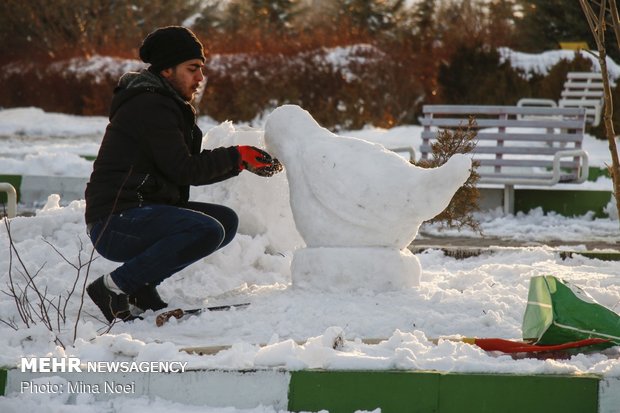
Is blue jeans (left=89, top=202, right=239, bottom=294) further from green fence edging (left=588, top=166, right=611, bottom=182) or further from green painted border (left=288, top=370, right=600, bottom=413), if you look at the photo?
green fence edging (left=588, top=166, right=611, bottom=182)

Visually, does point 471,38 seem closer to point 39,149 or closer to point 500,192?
point 39,149

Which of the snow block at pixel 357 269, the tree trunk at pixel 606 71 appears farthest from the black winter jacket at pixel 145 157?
the tree trunk at pixel 606 71

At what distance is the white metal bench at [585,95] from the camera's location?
1817cm

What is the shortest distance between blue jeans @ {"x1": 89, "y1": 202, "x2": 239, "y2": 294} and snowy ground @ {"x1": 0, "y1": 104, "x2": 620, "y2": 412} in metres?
0.17

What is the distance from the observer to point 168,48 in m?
5.17

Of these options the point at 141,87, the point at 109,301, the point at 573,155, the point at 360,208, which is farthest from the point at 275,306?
the point at 573,155

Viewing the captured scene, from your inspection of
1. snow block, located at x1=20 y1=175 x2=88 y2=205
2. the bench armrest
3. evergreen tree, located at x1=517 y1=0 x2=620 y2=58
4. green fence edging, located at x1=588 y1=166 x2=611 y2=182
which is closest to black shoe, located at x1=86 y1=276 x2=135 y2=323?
the bench armrest

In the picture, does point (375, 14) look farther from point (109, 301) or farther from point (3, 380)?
point (3, 380)

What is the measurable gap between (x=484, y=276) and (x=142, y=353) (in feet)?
7.48

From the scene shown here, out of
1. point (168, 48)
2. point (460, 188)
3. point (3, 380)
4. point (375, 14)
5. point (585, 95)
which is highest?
point (375, 14)

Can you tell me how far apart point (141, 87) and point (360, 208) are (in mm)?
1110

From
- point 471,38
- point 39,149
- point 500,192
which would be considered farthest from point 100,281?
point 471,38

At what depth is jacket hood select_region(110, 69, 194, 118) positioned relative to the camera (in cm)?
516

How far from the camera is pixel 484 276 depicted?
5.75 meters
